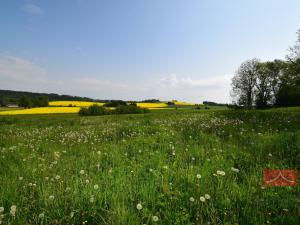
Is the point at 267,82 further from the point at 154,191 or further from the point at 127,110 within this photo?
the point at 154,191

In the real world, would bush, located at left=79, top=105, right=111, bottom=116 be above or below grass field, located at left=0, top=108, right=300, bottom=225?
below

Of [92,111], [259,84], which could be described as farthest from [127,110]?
[259,84]

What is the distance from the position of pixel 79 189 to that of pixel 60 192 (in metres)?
0.33

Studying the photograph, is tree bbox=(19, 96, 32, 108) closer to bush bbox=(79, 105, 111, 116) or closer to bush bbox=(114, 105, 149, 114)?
bush bbox=(79, 105, 111, 116)

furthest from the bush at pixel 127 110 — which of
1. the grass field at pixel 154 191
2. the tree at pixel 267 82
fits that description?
the grass field at pixel 154 191

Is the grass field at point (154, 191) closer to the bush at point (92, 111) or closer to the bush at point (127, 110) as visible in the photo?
the bush at point (92, 111)

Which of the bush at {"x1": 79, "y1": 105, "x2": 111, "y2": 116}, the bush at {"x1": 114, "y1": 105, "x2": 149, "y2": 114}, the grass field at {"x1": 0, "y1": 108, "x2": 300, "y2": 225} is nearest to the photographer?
the grass field at {"x1": 0, "y1": 108, "x2": 300, "y2": 225}

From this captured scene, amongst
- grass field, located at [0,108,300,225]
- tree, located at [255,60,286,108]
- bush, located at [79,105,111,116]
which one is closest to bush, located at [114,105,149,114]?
bush, located at [79,105,111,116]

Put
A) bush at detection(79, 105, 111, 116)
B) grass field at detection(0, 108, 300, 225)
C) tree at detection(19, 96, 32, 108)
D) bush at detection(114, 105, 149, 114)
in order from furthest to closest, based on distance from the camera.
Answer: tree at detection(19, 96, 32, 108)
bush at detection(114, 105, 149, 114)
bush at detection(79, 105, 111, 116)
grass field at detection(0, 108, 300, 225)

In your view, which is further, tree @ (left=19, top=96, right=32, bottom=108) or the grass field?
tree @ (left=19, top=96, right=32, bottom=108)

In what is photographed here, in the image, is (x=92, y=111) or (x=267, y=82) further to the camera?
(x=267, y=82)

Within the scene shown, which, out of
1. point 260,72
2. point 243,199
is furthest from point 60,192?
point 260,72

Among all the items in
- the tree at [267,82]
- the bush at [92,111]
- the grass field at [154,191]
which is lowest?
the bush at [92,111]

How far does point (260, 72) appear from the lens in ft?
219
